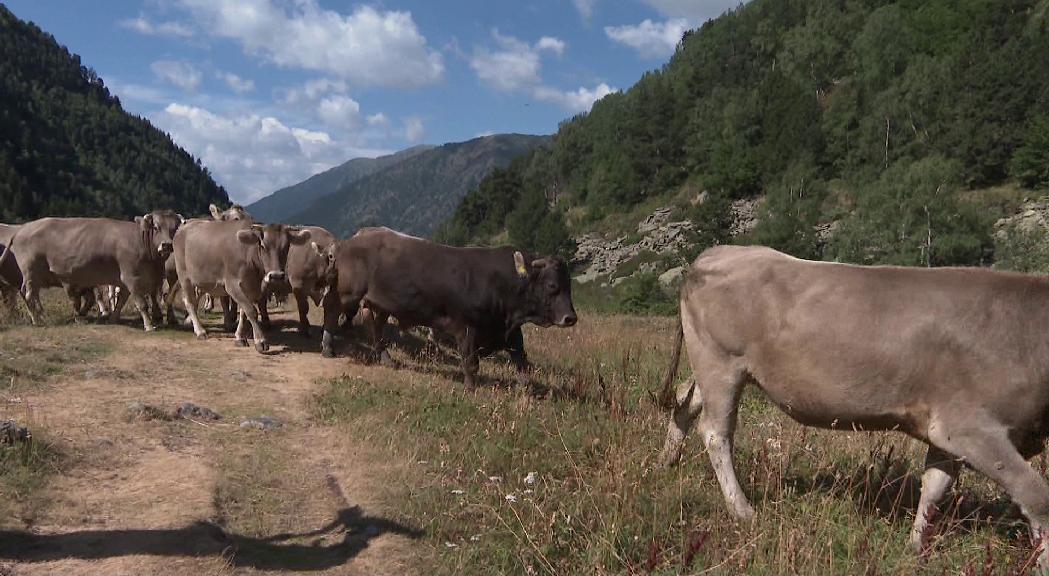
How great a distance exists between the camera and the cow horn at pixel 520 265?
437 inches

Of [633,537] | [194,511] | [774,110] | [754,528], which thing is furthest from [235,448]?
[774,110]

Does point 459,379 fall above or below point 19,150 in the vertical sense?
below

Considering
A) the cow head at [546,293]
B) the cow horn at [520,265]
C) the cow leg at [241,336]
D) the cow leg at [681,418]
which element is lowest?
the cow leg at [681,418]

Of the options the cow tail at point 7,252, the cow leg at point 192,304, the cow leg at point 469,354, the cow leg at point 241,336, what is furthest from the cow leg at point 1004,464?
the cow tail at point 7,252

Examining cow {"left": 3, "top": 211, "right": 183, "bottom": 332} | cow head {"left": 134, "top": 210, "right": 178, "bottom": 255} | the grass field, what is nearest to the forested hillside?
cow head {"left": 134, "top": 210, "right": 178, "bottom": 255}

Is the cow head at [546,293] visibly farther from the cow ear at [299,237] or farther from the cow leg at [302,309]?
the cow leg at [302,309]

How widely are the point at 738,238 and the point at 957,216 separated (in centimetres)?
1868

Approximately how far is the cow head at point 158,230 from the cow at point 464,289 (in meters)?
4.36

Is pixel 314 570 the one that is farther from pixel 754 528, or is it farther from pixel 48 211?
pixel 48 211

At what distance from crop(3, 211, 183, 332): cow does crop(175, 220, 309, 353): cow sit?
0.61 m

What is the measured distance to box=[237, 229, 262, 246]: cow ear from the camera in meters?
12.4

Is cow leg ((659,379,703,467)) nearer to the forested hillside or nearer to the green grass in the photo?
the green grass

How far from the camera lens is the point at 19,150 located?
4291 inches

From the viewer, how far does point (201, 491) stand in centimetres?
570
